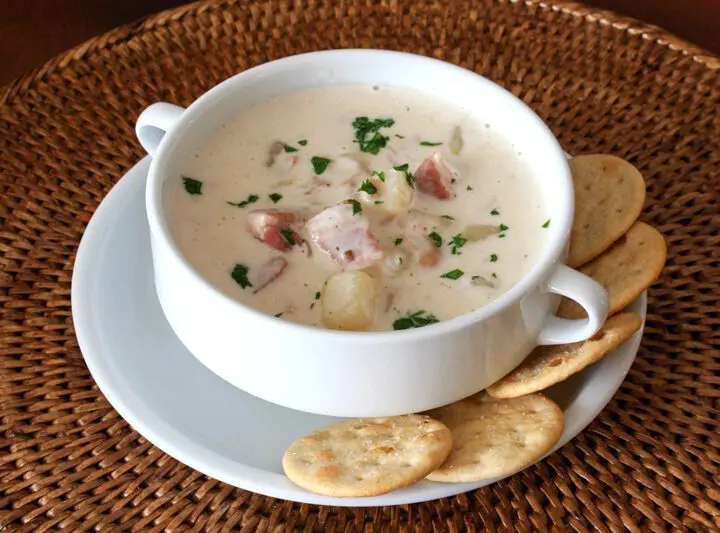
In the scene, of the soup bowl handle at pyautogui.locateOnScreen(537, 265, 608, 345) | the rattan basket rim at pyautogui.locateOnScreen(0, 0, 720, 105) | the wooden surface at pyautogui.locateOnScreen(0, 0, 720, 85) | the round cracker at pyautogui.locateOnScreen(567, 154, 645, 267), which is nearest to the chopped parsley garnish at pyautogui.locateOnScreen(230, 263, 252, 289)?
the soup bowl handle at pyautogui.locateOnScreen(537, 265, 608, 345)

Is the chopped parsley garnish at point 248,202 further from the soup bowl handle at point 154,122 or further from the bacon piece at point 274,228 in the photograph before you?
the soup bowl handle at point 154,122

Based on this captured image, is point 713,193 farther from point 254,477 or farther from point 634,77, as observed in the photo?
point 254,477

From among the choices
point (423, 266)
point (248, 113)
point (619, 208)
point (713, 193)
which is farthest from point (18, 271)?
point (713, 193)

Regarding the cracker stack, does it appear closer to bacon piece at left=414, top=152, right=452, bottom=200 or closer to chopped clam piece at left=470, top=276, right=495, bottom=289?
chopped clam piece at left=470, top=276, right=495, bottom=289

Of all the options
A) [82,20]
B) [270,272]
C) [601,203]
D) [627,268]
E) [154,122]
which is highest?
[82,20]

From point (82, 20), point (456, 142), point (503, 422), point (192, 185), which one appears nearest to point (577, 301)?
point (503, 422)

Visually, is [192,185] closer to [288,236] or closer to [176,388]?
[288,236]
